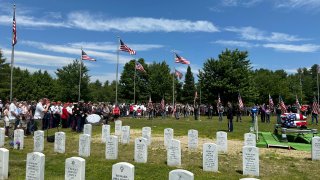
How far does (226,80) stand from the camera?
62625mm

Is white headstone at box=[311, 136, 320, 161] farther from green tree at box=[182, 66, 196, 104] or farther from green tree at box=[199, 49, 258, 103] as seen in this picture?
green tree at box=[182, 66, 196, 104]

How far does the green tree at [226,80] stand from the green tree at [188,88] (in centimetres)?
3031

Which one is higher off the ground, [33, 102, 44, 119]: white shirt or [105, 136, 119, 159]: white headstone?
[33, 102, 44, 119]: white shirt

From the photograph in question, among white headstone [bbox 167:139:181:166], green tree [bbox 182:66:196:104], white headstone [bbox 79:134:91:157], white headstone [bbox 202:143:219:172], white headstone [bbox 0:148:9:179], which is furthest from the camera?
green tree [bbox 182:66:196:104]

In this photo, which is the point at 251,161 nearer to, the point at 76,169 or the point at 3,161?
the point at 76,169


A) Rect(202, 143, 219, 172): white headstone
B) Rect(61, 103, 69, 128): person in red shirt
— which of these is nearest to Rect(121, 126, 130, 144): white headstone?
Rect(202, 143, 219, 172): white headstone

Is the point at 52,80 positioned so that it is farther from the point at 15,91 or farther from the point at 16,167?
the point at 16,167

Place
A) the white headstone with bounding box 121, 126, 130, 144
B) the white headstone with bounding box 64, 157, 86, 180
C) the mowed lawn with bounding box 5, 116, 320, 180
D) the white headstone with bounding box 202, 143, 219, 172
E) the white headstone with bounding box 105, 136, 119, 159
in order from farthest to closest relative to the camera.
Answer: the white headstone with bounding box 121, 126, 130, 144
the white headstone with bounding box 105, 136, 119, 159
the white headstone with bounding box 202, 143, 219, 172
the mowed lawn with bounding box 5, 116, 320, 180
the white headstone with bounding box 64, 157, 86, 180

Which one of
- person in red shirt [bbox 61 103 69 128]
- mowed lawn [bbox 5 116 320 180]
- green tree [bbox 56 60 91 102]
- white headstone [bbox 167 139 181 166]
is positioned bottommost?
mowed lawn [bbox 5 116 320 180]

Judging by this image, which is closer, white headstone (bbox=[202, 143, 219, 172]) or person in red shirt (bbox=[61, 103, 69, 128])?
white headstone (bbox=[202, 143, 219, 172])

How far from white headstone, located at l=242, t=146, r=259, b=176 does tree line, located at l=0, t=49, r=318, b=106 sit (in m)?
49.3

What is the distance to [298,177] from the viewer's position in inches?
445

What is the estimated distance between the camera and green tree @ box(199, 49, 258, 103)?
62.8 metres

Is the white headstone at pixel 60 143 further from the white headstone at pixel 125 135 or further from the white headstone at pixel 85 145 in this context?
the white headstone at pixel 125 135
